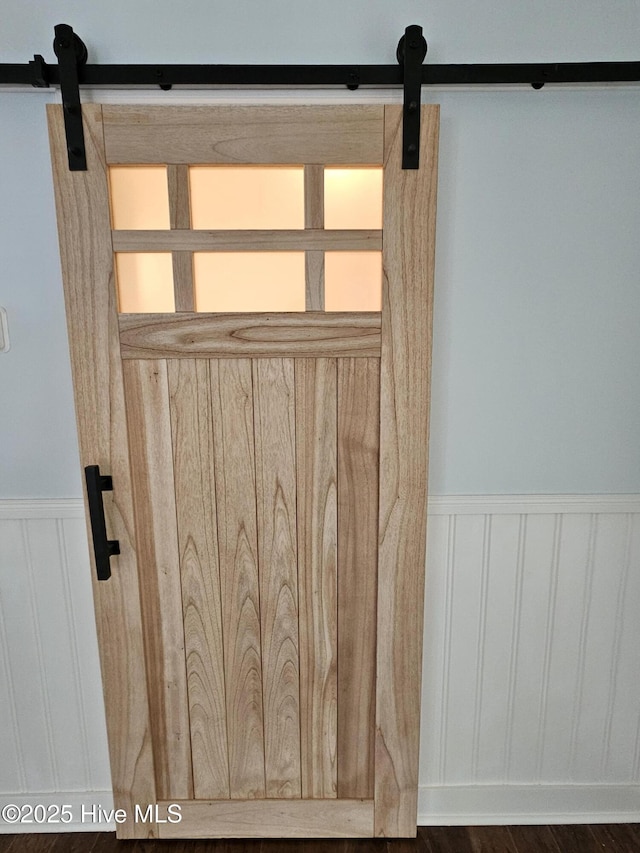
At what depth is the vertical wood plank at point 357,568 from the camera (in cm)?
142

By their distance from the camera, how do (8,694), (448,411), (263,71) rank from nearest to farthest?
1. (263,71)
2. (448,411)
3. (8,694)

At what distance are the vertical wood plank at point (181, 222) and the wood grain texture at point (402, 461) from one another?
0.47m

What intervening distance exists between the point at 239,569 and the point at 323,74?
4.02ft

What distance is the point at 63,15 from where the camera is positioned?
1.30 meters

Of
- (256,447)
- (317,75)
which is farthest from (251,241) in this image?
(256,447)

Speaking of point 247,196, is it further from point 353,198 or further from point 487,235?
point 487,235

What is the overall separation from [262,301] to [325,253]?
0.19 m

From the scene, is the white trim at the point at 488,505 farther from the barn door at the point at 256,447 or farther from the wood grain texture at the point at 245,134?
the wood grain texture at the point at 245,134

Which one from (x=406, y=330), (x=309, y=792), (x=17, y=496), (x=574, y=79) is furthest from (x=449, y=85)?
(x=309, y=792)

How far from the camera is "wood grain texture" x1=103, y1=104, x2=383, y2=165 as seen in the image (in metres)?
1.29

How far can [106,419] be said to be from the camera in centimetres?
142

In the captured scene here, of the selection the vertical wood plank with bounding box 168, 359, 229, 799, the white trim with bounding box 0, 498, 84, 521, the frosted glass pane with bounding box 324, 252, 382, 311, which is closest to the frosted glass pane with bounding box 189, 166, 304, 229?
the frosted glass pane with bounding box 324, 252, 382, 311

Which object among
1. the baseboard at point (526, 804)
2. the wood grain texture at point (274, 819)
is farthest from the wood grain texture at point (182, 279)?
the baseboard at point (526, 804)

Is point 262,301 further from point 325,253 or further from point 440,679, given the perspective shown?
point 440,679
